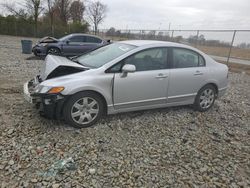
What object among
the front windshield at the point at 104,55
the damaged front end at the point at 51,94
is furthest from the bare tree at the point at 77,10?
the damaged front end at the point at 51,94

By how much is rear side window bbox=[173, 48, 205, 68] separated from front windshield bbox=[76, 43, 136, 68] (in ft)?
2.97

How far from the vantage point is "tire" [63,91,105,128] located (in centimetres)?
331

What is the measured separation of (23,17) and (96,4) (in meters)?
15.6

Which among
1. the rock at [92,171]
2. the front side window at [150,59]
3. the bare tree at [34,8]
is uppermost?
the bare tree at [34,8]

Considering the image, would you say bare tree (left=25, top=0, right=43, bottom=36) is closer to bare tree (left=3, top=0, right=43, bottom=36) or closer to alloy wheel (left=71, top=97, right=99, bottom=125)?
bare tree (left=3, top=0, right=43, bottom=36)

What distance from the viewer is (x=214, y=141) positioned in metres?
3.46

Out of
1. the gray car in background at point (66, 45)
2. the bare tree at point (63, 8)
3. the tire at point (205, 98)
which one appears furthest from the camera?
the bare tree at point (63, 8)

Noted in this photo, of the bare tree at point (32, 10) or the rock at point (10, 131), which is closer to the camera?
the rock at point (10, 131)

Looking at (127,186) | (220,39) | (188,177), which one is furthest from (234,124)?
(220,39)

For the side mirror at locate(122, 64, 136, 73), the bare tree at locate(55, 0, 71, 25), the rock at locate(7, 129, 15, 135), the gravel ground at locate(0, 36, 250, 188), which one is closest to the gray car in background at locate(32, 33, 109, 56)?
the gravel ground at locate(0, 36, 250, 188)

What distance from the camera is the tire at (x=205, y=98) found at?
4.49 meters

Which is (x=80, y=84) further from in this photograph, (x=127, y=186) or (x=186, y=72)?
(x=186, y=72)

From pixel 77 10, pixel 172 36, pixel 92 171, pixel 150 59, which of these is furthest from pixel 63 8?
pixel 92 171

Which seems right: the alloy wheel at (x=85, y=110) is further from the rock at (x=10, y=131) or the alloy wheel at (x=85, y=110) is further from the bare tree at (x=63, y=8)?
the bare tree at (x=63, y=8)
